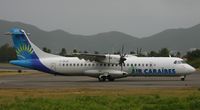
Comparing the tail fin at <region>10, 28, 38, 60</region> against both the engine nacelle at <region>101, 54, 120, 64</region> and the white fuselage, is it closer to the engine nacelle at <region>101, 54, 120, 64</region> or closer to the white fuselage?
the white fuselage

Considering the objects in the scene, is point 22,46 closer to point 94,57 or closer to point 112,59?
point 94,57

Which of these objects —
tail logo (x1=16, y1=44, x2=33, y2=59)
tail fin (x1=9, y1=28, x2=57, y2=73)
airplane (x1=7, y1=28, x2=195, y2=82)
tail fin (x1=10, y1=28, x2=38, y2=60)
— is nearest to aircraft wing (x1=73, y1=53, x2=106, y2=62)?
airplane (x1=7, y1=28, x2=195, y2=82)

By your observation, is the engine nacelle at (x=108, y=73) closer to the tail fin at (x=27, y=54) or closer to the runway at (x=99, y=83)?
the runway at (x=99, y=83)

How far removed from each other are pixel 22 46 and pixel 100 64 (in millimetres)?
9060

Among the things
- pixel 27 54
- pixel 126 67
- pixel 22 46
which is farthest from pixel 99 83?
pixel 22 46

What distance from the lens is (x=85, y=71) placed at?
48719 millimetres

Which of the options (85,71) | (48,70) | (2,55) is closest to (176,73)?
(85,71)

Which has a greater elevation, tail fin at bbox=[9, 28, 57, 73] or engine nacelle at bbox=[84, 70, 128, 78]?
tail fin at bbox=[9, 28, 57, 73]

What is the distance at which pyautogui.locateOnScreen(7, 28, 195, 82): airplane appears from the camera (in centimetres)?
4734

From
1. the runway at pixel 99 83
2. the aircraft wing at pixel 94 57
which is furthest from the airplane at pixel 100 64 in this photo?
the runway at pixel 99 83

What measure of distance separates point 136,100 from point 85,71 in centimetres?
2628

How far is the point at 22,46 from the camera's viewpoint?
163ft

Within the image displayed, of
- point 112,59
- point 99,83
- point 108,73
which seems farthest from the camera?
point 112,59

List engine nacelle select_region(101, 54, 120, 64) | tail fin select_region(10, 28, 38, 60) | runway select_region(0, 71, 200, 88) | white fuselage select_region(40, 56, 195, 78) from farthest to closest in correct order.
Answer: tail fin select_region(10, 28, 38, 60) → engine nacelle select_region(101, 54, 120, 64) → white fuselage select_region(40, 56, 195, 78) → runway select_region(0, 71, 200, 88)
